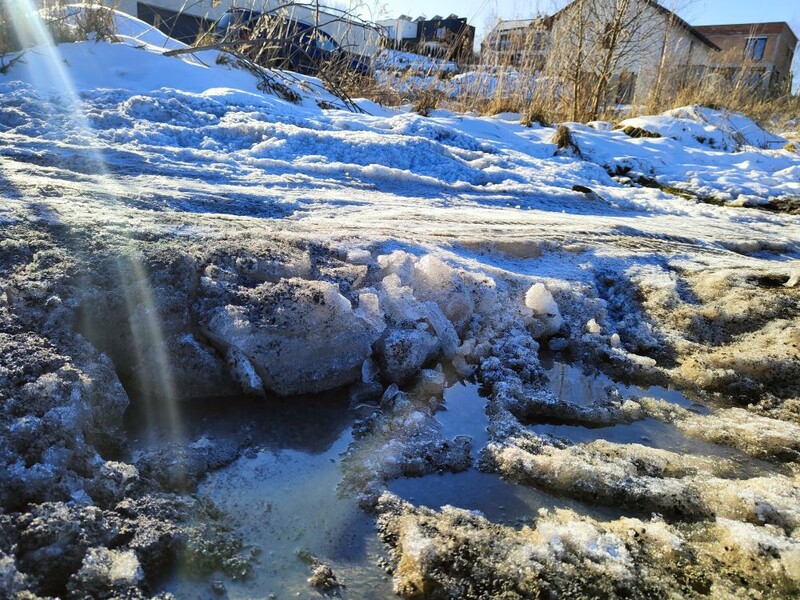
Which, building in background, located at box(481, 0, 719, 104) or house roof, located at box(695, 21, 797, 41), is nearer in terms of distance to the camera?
building in background, located at box(481, 0, 719, 104)

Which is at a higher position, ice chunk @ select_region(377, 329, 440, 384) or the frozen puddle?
ice chunk @ select_region(377, 329, 440, 384)

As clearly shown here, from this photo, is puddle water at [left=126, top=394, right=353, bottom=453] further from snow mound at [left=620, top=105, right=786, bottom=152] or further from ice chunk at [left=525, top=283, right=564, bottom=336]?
snow mound at [left=620, top=105, right=786, bottom=152]

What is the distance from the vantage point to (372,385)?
2.19 m

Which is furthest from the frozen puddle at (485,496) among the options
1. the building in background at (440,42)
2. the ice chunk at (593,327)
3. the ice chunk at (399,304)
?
the building in background at (440,42)

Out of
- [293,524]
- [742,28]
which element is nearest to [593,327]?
[293,524]

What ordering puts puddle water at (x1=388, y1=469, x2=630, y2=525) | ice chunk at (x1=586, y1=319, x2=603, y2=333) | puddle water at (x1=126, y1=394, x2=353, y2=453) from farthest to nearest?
ice chunk at (x1=586, y1=319, x2=603, y2=333)
puddle water at (x1=126, y1=394, x2=353, y2=453)
puddle water at (x1=388, y1=469, x2=630, y2=525)

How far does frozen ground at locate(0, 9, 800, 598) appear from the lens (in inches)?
54.1

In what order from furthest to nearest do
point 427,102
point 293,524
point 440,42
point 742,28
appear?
point 742,28 < point 440,42 < point 427,102 < point 293,524

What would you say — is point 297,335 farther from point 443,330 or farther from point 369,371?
point 443,330

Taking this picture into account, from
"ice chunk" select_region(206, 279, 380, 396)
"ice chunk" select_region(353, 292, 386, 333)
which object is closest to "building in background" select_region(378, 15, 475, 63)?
"ice chunk" select_region(353, 292, 386, 333)

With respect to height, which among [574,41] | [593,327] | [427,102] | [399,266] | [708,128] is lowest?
[593,327]

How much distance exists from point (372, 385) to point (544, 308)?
39.3 inches

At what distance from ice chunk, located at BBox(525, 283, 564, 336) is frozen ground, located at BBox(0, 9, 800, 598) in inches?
0.6

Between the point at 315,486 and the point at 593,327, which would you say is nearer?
the point at 315,486
